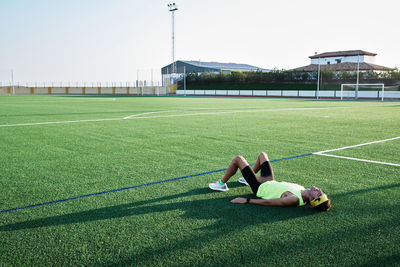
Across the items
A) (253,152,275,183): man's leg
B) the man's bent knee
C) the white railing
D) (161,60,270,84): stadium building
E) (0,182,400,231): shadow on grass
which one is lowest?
(0,182,400,231): shadow on grass

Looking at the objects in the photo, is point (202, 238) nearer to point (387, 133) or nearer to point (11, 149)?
point (11, 149)

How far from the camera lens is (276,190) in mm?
3965

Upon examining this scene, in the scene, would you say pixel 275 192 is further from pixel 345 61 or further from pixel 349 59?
pixel 345 61

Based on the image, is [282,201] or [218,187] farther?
[218,187]

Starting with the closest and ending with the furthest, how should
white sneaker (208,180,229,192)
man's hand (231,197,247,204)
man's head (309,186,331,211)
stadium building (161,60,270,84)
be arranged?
man's head (309,186,331,211) → man's hand (231,197,247,204) → white sneaker (208,180,229,192) → stadium building (161,60,270,84)

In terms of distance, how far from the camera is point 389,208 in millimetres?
3881

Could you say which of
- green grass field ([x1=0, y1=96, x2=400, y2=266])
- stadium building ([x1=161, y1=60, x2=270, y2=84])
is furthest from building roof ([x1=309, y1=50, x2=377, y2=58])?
green grass field ([x1=0, y1=96, x2=400, y2=266])

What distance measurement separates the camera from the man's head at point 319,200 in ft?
11.9

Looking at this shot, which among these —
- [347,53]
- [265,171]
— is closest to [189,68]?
[347,53]

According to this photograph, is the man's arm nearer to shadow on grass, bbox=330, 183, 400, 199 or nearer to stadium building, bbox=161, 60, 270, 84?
shadow on grass, bbox=330, 183, 400, 199

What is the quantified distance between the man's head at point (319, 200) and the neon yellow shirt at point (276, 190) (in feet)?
0.49

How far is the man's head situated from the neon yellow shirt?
0.15 m

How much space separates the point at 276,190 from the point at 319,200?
0.52 metres

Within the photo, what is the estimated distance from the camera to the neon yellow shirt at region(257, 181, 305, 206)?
3857 mm
